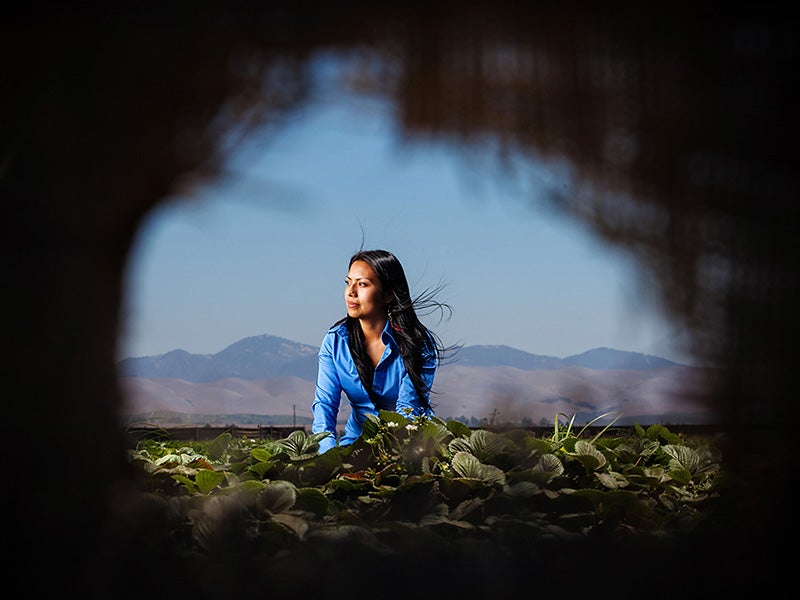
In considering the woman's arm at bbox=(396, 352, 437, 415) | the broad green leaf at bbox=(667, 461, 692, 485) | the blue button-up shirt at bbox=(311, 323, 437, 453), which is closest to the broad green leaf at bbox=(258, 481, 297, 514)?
the broad green leaf at bbox=(667, 461, 692, 485)

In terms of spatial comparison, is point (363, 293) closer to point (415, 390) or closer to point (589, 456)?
point (415, 390)

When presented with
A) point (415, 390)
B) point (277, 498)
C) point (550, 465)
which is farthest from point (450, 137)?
point (415, 390)

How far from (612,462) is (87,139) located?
204 cm

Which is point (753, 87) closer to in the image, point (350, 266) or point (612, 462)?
point (612, 462)

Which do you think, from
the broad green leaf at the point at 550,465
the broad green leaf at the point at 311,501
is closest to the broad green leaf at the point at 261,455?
the broad green leaf at the point at 311,501

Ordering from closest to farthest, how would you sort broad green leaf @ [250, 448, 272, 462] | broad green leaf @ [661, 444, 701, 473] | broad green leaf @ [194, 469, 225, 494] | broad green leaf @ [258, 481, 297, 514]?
broad green leaf @ [258, 481, 297, 514]
broad green leaf @ [194, 469, 225, 494]
broad green leaf @ [250, 448, 272, 462]
broad green leaf @ [661, 444, 701, 473]

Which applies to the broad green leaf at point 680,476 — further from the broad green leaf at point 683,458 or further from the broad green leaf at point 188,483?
the broad green leaf at point 188,483

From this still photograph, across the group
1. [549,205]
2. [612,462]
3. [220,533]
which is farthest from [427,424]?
[549,205]

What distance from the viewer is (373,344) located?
401cm

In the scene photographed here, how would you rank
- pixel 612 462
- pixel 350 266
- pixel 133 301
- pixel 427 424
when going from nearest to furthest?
1. pixel 133 301
2. pixel 427 424
3. pixel 612 462
4. pixel 350 266

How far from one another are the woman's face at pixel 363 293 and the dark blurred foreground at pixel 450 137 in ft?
8.09

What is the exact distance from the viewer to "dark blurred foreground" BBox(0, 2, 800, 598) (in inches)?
55.0

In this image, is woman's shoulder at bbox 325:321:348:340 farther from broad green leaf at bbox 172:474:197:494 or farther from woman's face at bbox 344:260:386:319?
broad green leaf at bbox 172:474:197:494

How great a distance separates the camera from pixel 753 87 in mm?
1407
